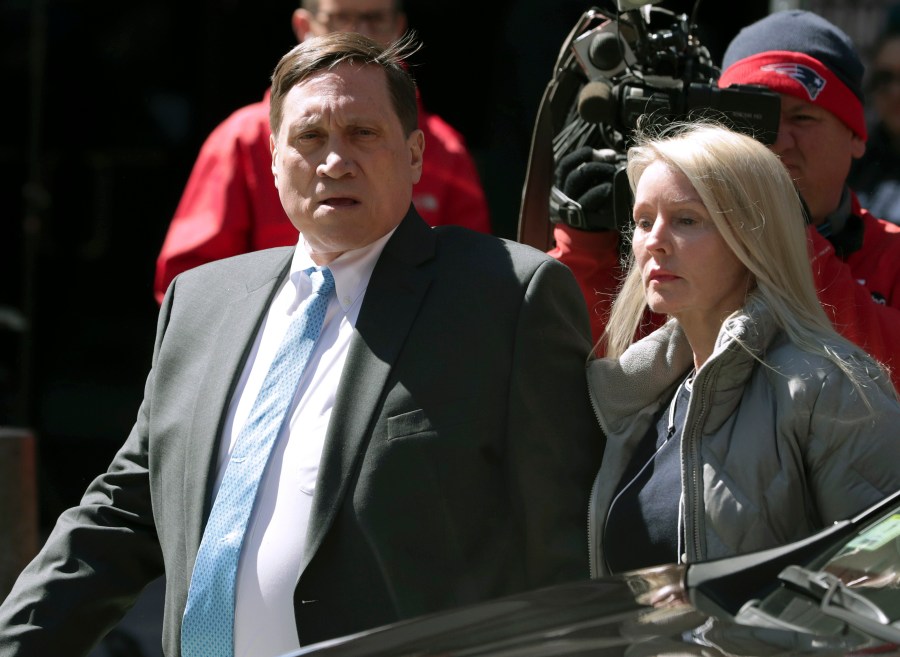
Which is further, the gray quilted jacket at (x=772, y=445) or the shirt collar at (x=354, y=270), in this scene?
the shirt collar at (x=354, y=270)

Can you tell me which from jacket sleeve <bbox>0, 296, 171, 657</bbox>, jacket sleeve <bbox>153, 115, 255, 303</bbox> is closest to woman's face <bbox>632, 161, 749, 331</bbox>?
jacket sleeve <bbox>0, 296, 171, 657</bbox>

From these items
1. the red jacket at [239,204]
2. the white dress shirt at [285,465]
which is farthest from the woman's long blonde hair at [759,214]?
the red jacket at [239,204]

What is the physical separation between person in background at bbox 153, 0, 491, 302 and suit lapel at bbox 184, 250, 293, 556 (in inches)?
43.6

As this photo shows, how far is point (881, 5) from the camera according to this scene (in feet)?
18.2

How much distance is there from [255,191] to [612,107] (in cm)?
134

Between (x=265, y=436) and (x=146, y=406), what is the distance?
0.43m

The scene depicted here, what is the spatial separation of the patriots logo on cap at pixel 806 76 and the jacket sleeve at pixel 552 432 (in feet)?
3.40

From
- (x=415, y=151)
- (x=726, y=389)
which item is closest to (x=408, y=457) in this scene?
(x=726, y=389)

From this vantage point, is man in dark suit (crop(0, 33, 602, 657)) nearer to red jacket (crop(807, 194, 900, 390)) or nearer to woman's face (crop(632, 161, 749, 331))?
woman's face (crop(632, 161, 749, 331))

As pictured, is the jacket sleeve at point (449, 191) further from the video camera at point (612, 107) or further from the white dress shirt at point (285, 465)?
the white dress shirt at point (285, 465)

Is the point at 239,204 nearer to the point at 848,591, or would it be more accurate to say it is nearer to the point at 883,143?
the point at 883,143

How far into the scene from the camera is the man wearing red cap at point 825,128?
3.62m

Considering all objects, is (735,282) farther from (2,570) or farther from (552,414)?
(2,570)

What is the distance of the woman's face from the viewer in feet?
9.36
